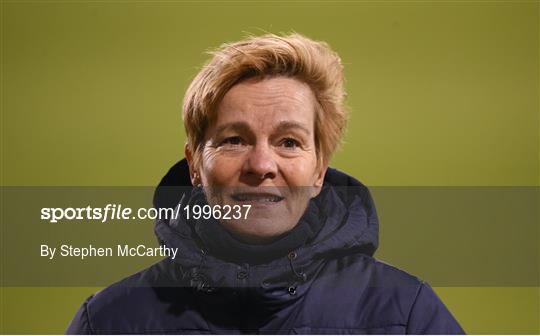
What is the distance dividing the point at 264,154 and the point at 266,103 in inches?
3.5

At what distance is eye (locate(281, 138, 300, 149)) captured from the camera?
3.95ft

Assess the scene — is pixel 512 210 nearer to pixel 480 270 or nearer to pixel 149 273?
pixel 480 270

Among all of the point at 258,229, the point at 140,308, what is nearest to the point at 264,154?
the point at 258,229

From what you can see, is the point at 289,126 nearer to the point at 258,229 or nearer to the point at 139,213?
the point at 258,229

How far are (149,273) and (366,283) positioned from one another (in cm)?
40

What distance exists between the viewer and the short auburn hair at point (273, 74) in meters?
1.21

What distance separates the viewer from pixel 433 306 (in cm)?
121

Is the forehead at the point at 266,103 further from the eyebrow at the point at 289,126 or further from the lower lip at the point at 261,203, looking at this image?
the lower lip at the point at 261,203

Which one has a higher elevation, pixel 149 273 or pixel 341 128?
pixel 341 128

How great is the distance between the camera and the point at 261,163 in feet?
3.88

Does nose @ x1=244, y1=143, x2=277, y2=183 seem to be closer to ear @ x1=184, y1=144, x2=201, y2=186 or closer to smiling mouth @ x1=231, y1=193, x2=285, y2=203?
smiling mouth @ x1=231, y1=193, x2=285, y2=203

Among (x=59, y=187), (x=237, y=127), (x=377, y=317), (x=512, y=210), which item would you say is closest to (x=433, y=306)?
(x=377, y=317)

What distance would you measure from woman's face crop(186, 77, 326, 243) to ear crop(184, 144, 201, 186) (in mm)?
60

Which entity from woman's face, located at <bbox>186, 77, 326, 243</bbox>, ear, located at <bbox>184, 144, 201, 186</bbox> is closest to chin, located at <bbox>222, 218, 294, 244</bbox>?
woman's face, located at <bbox>186, 77, 326, 243</bbox>
